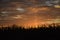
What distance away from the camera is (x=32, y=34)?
2293mm

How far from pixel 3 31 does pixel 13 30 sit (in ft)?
0.40

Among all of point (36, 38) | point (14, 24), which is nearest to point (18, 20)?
point (14, 24)

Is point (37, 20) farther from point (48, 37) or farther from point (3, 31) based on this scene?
point (3, 31)

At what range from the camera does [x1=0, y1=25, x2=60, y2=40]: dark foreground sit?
2.22 metres

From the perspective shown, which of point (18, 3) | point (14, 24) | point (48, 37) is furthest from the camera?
point (18, 3)

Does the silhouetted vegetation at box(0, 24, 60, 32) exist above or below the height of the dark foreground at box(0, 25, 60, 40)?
above

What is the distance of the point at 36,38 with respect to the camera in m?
2.33

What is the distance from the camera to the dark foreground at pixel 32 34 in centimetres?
222

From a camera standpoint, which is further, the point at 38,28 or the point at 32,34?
the point at 32,34

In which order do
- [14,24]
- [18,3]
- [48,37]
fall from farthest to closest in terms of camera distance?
[18,3], [48,37], [14,24]

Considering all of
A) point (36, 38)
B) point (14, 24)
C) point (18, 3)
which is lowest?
point (36, 38)

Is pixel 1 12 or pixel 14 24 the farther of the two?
pixel 1 12

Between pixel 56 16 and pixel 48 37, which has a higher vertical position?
pixel 56 16

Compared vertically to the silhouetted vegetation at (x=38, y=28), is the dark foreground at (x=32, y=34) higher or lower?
lower
